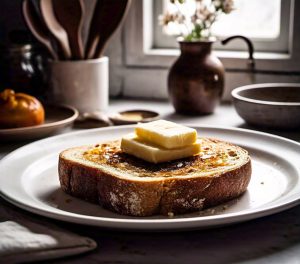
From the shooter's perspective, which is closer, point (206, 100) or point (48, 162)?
point (48, 162)

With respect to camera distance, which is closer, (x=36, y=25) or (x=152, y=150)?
(x=152, y=150)

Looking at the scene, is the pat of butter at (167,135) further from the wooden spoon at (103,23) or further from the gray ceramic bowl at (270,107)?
the wooden spoon at (103,23)

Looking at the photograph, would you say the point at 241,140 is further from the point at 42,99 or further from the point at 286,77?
the point at 42,99

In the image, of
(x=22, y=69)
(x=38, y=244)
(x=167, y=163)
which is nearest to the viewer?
(x=38, y=244)

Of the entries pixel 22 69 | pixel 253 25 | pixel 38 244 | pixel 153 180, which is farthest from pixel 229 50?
pixel 38 244

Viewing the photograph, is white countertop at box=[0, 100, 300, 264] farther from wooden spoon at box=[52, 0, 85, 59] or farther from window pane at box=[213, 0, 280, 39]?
window pane at box=[213, 0, 280, 39]

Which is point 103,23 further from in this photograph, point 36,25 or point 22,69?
point 22,69

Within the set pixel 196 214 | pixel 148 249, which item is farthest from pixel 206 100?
pixel 148 249
